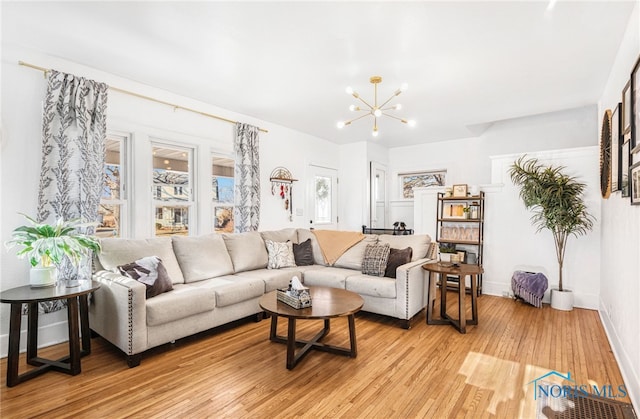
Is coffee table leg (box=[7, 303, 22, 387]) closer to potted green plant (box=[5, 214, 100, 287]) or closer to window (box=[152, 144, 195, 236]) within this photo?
potted green plant (box=[5, 214, 100, 287])

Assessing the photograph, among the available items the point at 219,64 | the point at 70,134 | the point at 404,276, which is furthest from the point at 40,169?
the point at 404,276

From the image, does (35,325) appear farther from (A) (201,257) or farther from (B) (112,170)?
(B) (112,170)

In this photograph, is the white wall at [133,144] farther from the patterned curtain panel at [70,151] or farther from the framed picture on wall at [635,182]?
the framed picture on wall at [635,182]

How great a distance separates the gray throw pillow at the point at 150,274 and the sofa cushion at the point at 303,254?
5.82ft

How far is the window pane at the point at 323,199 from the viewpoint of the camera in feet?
20.1

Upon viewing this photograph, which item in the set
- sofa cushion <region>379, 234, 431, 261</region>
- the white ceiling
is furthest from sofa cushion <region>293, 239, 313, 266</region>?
the white ceiling

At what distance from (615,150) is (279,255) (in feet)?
11.8

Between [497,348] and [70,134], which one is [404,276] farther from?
[70,134]

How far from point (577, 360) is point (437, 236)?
2.73m

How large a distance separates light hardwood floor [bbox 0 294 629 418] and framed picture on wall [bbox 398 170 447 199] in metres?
3.80

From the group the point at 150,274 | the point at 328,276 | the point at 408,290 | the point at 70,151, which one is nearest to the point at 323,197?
the point at 328,276

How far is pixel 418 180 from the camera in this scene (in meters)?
6.91

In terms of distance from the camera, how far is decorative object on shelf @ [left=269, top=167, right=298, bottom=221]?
17.0ft

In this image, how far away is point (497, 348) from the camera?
2.86 meters
